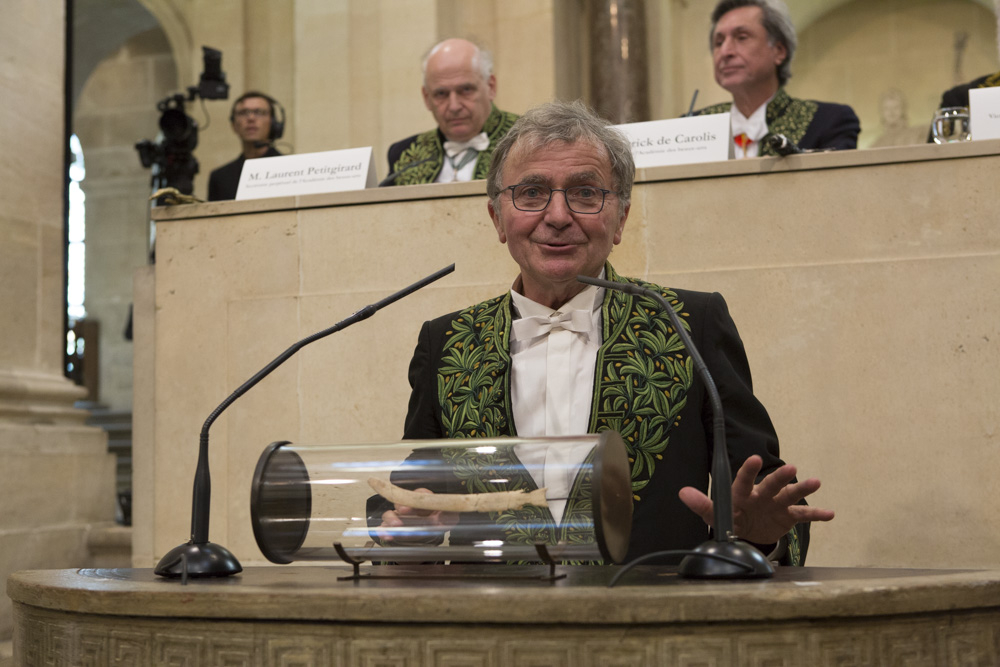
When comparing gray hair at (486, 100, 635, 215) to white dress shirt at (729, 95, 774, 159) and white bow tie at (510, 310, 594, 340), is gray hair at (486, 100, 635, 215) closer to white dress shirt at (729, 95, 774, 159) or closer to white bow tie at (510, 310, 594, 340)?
white bow tie at (510, 310, 594, 340)

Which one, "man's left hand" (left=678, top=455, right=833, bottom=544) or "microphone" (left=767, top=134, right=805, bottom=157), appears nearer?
"man's left hand" (left=678, top=455, right=833, bottom=544)

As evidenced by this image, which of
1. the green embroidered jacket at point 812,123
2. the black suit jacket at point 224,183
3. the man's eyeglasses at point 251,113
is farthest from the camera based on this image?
the man's eyeglasses at point 251,113

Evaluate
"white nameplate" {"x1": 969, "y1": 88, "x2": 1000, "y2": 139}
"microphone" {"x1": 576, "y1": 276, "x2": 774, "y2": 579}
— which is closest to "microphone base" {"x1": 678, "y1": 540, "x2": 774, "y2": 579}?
"microphone" {"x1": 576, "y1": 276, "x2": 774, "y2": 579}

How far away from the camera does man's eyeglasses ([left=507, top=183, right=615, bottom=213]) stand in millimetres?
2318

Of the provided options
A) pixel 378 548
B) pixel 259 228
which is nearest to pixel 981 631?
pixel 378 548

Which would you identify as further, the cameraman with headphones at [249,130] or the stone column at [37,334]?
the cameraman with headphones at [249,130]

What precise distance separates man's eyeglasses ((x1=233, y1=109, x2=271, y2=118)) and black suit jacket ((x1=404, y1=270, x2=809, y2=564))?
3717 millimetres

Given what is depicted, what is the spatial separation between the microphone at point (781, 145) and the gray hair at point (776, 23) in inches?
45.5

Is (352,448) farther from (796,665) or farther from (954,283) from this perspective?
(954,283)

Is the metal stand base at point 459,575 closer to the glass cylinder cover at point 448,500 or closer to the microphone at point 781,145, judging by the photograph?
the glass cylinder cover at point 448,500

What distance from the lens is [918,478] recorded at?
→ 129 inches

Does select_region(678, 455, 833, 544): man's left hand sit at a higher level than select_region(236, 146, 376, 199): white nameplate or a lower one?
lower

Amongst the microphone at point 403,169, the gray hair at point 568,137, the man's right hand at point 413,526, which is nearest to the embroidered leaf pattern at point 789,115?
the microphone at point 403,169

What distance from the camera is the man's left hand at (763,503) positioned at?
1678 mm
